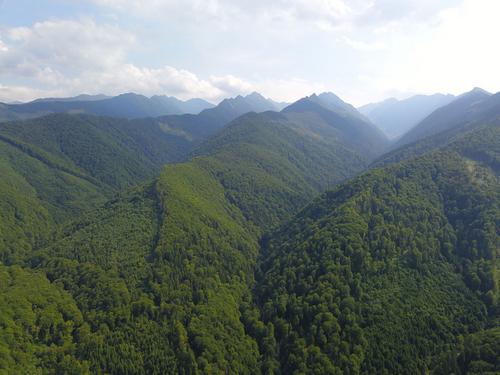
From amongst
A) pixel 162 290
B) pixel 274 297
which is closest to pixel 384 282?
pixel 274 297

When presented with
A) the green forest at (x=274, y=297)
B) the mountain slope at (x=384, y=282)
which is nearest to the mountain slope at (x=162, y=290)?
the green forest at (x=274, y=297)

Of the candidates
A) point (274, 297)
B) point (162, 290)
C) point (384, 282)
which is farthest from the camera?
point (274, 297)

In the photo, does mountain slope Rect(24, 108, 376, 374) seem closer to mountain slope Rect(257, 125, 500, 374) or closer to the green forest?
the green forest

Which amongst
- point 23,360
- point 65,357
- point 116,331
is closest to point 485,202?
point 116,331

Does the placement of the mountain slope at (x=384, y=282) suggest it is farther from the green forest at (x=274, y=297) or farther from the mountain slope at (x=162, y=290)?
the mountain slope at (x=162, y=290)

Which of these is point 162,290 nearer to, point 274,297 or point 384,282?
point 274,297

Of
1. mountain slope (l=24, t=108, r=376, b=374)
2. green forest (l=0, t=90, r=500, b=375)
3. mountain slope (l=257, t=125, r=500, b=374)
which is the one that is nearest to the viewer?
green forest (l=0, t=90, r=500, b=375)

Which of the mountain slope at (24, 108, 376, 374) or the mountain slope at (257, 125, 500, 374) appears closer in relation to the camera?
the mountain slope at (257, 125, 500, 374)

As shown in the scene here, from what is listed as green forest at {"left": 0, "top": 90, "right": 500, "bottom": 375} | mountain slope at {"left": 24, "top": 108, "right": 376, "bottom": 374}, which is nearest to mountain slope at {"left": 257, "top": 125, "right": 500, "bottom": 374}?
green forest at {"left": 0, "top": 90, "right": 500, "bottom": 375}
